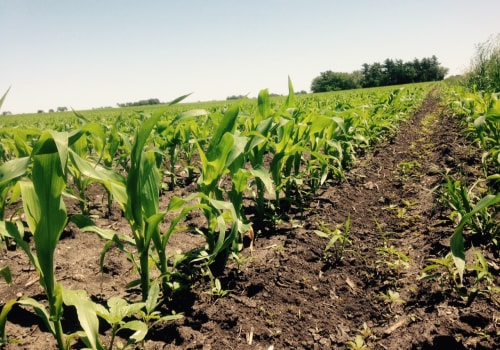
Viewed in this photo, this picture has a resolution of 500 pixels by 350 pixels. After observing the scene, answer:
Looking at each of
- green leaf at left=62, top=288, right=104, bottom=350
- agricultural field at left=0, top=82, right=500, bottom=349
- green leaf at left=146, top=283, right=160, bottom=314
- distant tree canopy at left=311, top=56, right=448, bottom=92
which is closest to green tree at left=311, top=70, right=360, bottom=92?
distant tree canopy at left=311, top=56, right=448, bottom=92

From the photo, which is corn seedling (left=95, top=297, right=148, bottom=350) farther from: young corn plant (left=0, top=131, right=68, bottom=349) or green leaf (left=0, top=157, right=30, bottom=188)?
green leaf (left=0, top=157, right=30, bottom=188)

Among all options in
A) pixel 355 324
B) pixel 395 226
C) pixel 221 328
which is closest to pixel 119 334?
pixel 221 328

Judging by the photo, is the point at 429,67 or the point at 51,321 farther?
the point at 429,67

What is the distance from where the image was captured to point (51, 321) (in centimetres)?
120

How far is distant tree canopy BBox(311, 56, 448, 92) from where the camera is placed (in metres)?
63.5

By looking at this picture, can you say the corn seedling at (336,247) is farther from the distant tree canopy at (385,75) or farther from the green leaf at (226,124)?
the distant tree canopy at (385,75)

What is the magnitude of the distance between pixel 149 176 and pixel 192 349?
757mm

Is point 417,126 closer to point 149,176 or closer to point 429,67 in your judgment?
point 149,176

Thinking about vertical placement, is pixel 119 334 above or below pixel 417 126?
below

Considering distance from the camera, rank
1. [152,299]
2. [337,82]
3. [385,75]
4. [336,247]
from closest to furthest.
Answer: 1. [152,299]
2. [336,247]
3. [385,75]
4. [337,82]

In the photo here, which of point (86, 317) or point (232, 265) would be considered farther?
point (232, 265)

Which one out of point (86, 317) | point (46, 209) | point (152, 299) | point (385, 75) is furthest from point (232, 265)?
point (385, 75)

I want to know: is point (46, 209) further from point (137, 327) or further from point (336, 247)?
point (336, 247)

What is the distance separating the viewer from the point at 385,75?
63.2 meters
